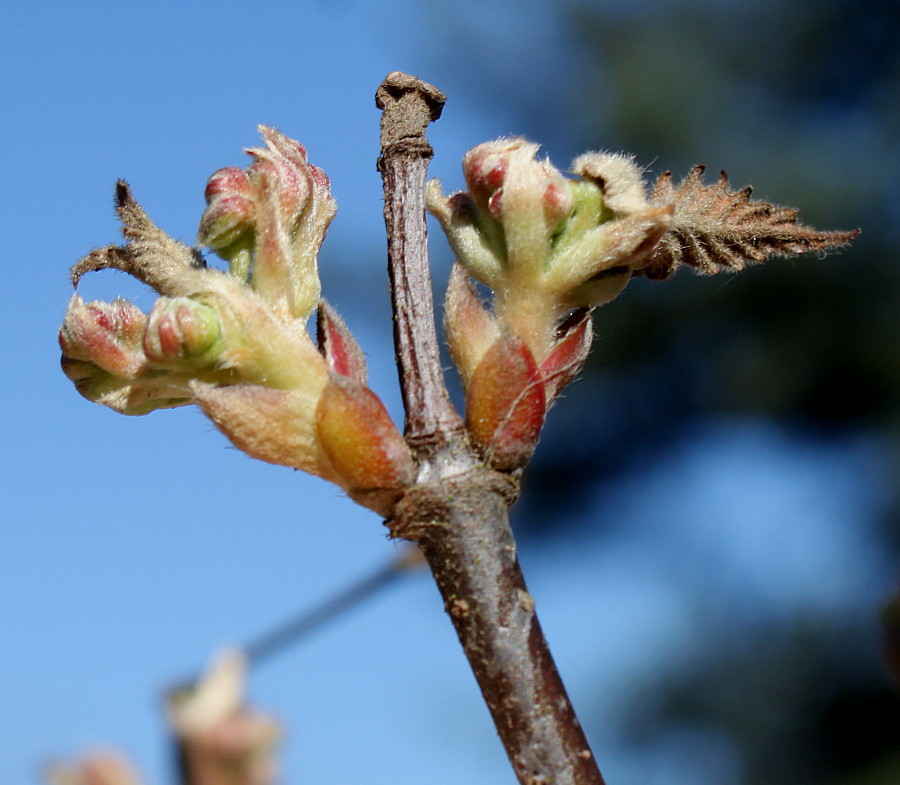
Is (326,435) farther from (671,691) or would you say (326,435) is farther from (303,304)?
(671,691)

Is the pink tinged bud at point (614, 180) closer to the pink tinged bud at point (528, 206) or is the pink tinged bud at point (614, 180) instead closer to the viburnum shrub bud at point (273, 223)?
the pink tinged bud at point (528, 206)

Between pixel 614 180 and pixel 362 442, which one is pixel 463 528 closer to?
pixel 362 442

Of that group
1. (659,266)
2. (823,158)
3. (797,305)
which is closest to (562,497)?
(797,305)

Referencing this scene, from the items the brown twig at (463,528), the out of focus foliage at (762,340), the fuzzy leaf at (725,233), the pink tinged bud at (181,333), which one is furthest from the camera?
the out of focus foliage at (762,340)

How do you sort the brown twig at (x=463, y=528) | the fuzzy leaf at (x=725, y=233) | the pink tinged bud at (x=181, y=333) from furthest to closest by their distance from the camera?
the fuzzy leaf at (x=725, y=233) → the pink tinged bud at (x=181, y=333) → the brown twig at (x=463, y=528)

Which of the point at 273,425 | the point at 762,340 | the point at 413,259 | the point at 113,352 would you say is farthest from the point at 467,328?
the point at 762,340

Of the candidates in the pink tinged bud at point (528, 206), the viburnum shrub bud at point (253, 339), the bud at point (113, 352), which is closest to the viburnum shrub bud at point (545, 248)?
the pink tinged bud at point (528, 206)
